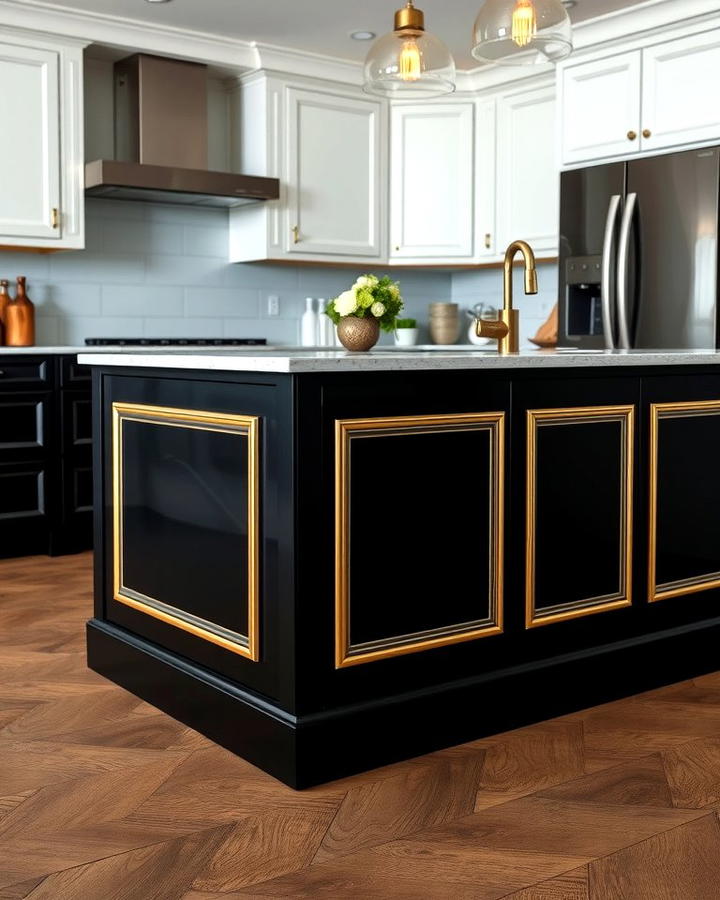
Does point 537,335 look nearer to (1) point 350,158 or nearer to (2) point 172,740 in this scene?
(1) point 350,158

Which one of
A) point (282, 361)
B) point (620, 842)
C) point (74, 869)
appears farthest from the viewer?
point (282, 361)

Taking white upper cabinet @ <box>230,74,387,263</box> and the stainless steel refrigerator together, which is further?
white upper cabinet @ <box>230,74,387,263</box>

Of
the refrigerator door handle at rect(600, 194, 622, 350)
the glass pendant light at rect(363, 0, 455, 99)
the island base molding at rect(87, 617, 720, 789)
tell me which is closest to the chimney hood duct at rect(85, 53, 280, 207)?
the refrigerator door handle at rect(600, 194, 622, 350)

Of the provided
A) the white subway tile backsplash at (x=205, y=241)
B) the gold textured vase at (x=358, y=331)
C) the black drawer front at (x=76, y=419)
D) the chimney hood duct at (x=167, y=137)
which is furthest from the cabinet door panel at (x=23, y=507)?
the gold textured vase at (x=358, y=331)

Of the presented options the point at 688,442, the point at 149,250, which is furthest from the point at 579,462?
the point at 149,250

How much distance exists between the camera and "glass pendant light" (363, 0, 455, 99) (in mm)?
2918

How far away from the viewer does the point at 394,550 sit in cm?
245

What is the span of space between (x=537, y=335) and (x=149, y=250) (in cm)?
203

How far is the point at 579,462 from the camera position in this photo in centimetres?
280

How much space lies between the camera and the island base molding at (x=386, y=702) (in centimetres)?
233

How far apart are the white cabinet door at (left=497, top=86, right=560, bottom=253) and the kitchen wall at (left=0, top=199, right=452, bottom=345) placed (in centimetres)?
107

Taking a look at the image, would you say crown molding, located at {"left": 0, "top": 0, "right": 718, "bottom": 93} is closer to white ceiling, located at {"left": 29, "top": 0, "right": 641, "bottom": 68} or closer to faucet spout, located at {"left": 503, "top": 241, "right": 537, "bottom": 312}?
white ceiling, located at {"left": 29, "top": 0, "right": 641, "bottom": 68}

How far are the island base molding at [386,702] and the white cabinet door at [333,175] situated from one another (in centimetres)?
321

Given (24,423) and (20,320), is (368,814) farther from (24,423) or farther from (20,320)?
(20,320)
